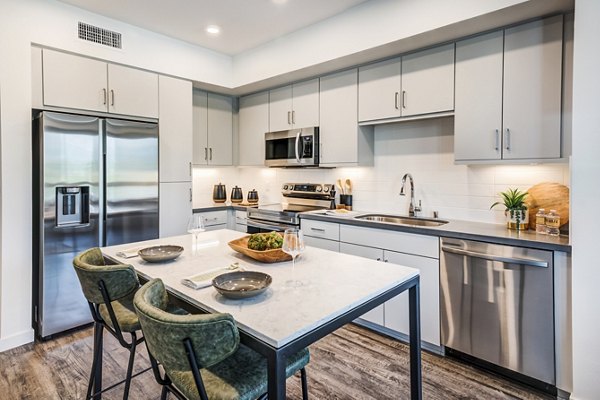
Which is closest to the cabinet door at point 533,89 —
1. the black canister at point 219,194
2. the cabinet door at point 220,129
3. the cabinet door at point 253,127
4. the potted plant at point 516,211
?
the potted plant at point 516,211

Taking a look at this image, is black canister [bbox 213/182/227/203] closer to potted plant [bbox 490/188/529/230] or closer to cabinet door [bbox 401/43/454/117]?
cabinet door [bbox 401/43/454/117]

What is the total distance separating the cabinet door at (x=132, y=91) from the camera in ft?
10.5

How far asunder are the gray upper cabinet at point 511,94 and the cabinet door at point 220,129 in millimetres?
2843

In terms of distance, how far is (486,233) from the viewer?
2363 millimetres

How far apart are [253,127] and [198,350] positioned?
12.0 feet

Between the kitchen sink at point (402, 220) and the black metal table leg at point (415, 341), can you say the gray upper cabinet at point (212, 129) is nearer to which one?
the kitchen sink at point (402, 220)

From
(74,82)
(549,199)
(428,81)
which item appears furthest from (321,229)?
(74,82)

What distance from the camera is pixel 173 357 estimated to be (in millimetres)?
1096

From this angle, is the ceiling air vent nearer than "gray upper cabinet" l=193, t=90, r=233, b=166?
Yes

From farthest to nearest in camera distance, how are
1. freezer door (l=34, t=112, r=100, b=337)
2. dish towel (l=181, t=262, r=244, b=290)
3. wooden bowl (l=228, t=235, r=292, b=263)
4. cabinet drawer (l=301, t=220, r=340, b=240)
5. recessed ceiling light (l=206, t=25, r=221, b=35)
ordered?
1. recessed ceiling light (l=206, t=25, r=221, b=35)
2. cabinet drawer (l=301, t=220, r=340, b=240)
3. freezer door (l=34, t=112, r=100, b=337)
4. wooden bowl (l=228, t=235, r=292, b=263)
5. dish towel (l=181, t=262, r=244, b=290)

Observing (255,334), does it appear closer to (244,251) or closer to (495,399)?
(244,251)

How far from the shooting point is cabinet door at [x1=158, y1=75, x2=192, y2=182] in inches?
142

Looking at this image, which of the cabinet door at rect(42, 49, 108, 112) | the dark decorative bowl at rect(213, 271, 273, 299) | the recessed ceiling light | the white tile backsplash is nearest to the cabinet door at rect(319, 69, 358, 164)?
the white tile backsplash

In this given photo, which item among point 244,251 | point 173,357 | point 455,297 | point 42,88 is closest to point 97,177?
point 42,88
